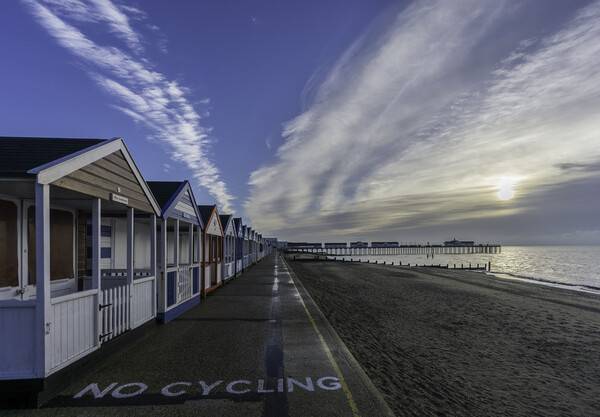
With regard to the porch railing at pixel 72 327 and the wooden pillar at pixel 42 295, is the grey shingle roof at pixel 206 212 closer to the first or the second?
the porch railing at pixel 72 327

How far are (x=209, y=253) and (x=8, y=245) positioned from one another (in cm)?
946

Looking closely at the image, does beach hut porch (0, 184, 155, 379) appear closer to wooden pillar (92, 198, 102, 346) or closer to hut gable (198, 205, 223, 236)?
wooden pillar (92, 198, 102, 346)

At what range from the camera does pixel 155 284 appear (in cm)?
856

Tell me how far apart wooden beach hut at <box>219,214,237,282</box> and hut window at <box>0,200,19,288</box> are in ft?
38.3

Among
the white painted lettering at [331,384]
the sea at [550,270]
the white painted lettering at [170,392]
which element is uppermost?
the white painted lettering at [170,392]

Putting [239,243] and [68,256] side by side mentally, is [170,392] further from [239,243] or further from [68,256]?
[239,243]

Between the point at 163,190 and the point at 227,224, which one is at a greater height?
the point at 163,190

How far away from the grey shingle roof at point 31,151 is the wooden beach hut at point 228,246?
482 inches

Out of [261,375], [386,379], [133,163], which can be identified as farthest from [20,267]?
[386,379]

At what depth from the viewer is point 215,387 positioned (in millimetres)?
5078

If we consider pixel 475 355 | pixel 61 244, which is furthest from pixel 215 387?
pixel 475 355

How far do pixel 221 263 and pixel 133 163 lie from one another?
10931 millimetres

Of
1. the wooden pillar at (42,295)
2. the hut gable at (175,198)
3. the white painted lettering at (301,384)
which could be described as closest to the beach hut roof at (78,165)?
the wooden pillar at (42,295)

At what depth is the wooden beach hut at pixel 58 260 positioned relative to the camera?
14.8 feet
